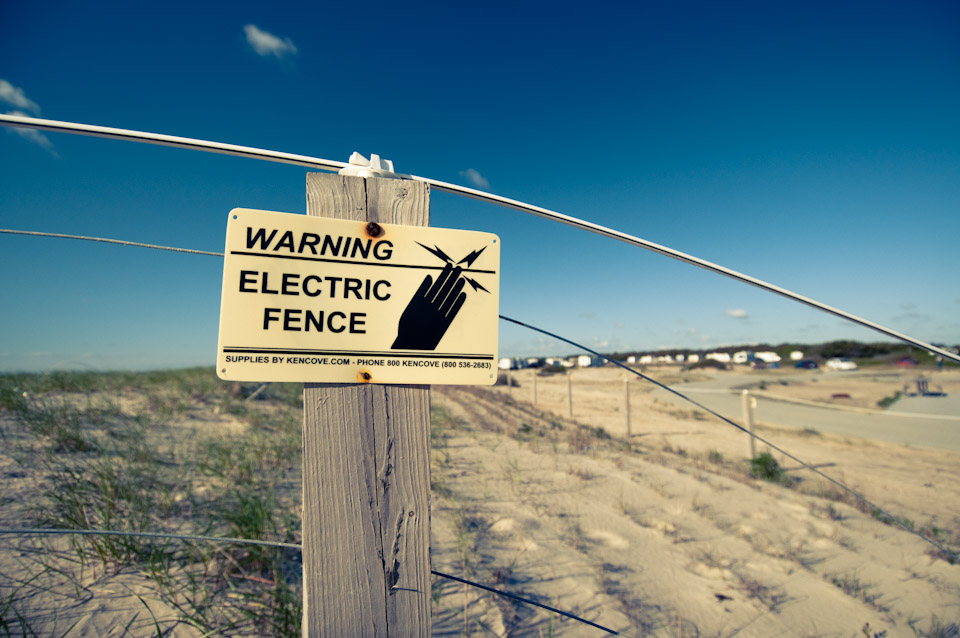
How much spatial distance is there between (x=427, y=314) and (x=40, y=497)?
359 cm

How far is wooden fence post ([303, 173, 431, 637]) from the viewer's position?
93cm

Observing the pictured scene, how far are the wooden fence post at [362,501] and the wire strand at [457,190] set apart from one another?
0.70 feet

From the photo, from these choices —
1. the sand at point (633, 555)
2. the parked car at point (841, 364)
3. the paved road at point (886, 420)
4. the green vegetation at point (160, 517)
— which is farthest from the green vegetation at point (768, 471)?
the parked car at point (841, 364)

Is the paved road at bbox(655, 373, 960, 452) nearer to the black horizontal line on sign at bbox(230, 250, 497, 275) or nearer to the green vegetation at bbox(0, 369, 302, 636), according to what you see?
the green vegetation at bbox(0, 369, 302, 636)

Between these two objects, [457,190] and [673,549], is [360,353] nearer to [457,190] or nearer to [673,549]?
[457,190]

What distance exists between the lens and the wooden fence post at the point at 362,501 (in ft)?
3.04

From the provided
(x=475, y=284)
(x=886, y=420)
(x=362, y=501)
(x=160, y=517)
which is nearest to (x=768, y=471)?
(x=475, y=284)

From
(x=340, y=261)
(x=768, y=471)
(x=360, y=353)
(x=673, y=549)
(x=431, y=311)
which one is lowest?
(x=768, y=471)

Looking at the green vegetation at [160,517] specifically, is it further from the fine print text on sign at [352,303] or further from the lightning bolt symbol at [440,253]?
the lightning bolt symbol at [440,253]

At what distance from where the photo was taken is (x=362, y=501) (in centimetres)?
95

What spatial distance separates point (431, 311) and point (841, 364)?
74.4m

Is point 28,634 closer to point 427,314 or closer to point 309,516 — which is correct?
point 309,516

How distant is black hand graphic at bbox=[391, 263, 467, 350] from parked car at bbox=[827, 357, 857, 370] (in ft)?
240

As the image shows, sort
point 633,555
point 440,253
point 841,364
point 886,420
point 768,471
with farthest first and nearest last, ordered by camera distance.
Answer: point 841,364 < point 886,420 < point 768,471 < point 633,555 < point 440,253
